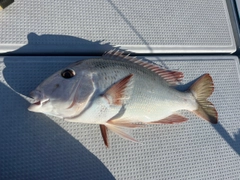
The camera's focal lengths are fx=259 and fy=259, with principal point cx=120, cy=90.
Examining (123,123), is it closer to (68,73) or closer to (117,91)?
(117,91)

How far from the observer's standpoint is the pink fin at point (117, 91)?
3.72 feet

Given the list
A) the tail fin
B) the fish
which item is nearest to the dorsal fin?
the fish

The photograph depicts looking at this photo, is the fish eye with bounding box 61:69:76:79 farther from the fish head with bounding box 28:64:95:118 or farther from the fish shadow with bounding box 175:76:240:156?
the fish shadow with bounding box 175:76:240:156

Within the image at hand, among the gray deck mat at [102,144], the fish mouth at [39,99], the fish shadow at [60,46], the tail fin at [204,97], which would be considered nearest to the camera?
the fish mouth at [39,99]

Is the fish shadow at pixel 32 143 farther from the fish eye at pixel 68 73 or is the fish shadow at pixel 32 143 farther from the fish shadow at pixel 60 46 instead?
the fish eye at pixel 68 73

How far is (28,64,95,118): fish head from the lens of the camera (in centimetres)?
108

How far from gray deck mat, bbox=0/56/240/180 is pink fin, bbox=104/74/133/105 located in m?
0.22

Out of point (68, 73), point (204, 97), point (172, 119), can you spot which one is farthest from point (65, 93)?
point (204, 97)

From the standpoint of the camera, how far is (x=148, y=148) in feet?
4.40

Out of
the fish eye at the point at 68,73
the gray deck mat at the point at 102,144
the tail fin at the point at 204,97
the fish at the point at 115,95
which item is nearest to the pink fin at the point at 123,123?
the fish at the point at 115,95

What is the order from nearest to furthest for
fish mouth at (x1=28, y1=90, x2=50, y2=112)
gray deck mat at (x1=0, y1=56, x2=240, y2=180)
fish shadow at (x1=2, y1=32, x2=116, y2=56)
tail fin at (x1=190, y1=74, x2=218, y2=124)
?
fish mouth at (x1=28, y1=90, x2=50, y2=112)
gray deck mat at (x1=0, y1=56, x2=240, y2=180)
fish shadow at (x1=2, y1=32, x2=116, y2=56)
tail fin at (x1=190, y1=74, x2=218, y2=124)

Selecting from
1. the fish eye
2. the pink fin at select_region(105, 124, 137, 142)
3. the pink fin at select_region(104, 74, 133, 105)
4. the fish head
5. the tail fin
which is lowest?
the tail fin

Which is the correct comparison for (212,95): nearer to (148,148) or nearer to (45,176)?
(148,148)

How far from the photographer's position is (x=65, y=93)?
1.09 meters
